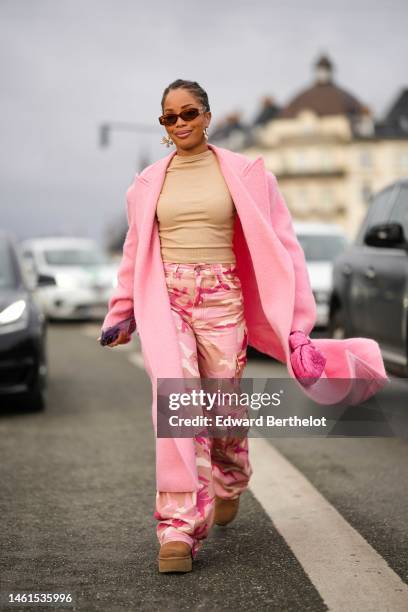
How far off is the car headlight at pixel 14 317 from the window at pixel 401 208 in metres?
2.86

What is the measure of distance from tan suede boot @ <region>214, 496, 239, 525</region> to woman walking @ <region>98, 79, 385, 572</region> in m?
0.41

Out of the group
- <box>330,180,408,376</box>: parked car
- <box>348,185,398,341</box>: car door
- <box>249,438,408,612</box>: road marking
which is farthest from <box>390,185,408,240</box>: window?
<box>249,438,408,612</box>: road marking

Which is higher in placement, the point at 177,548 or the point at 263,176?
the point at 263,176

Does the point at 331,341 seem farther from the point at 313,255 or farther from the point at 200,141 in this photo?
the point at 313,255

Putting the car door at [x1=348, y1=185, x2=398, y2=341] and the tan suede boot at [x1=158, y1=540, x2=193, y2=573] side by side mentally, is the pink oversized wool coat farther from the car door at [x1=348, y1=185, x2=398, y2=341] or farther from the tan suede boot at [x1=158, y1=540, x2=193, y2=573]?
the car door at [x1=348, y1=185, x2=398, y2=341]

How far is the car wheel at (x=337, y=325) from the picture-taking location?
8680 mm

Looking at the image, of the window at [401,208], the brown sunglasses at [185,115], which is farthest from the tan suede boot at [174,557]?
the window at [401,208]

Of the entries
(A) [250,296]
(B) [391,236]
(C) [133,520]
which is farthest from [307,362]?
(B) [391,236]

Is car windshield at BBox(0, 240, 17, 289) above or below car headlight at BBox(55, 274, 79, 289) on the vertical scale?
above

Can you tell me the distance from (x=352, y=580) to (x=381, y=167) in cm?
8629

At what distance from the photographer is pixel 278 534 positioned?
432 cm

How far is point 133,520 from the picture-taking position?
181 inches

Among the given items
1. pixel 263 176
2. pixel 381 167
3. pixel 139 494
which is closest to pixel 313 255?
pixel 139 494

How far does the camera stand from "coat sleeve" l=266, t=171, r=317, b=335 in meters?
3.95
